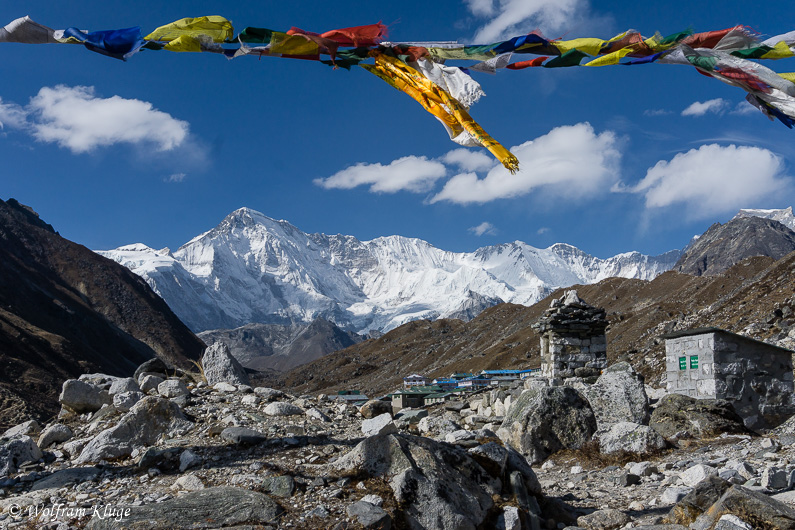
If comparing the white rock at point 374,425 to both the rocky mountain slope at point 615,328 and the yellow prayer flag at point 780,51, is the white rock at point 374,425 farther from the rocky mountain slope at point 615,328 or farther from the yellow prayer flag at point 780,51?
Result: the rocky mountain slope at point 615,328

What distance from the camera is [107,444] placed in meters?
9.47

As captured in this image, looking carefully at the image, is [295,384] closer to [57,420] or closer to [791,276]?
[791,276]

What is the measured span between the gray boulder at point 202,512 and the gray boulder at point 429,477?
3.87ft

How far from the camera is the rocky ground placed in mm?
6570

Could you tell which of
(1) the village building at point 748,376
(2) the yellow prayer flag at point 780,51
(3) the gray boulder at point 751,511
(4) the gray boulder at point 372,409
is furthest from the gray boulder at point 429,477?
(1) the village building at point 748,376

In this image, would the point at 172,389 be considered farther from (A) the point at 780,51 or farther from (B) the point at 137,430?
(A) the point at 780,51

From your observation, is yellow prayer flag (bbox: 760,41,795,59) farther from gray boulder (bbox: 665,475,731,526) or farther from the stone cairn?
the stone cairn

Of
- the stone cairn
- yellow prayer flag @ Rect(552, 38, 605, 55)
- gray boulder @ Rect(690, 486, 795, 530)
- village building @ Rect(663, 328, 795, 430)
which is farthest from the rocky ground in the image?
yellow prayer flag @ Rect(552, 38, 605, 55)

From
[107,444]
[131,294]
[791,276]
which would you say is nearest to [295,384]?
[131,294]

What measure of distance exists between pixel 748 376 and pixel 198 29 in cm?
1442

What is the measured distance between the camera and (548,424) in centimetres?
1194

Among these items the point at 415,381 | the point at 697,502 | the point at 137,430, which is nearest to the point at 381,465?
the point at 697,502

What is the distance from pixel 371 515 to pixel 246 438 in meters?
3.72

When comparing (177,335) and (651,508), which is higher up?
(177,335)
